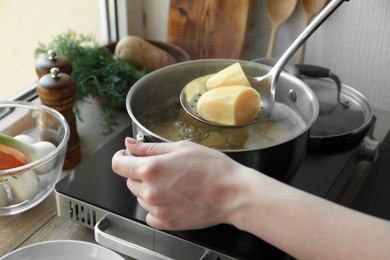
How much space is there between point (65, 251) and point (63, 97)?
27cm

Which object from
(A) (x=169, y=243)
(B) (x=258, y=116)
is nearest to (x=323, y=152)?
(B) (x=258, y=116)

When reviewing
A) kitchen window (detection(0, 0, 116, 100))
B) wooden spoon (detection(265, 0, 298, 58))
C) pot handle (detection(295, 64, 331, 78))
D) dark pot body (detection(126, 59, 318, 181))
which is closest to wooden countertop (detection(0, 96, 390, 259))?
dark pot body (detection(126, 59, 318, 181))

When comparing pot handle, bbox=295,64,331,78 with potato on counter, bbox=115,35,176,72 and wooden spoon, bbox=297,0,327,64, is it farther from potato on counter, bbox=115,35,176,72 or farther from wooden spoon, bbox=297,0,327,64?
potato on counter, bbox=115,35,176,72

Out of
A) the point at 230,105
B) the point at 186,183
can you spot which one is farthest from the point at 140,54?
the point at 186,183

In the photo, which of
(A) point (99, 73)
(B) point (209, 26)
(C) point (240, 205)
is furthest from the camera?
(B) point (209, 26)

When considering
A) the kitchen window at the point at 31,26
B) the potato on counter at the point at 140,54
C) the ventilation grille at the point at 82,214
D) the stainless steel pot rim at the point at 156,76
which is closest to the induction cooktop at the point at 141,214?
the ventilation grille at the point at 82,214

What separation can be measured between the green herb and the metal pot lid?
1.13 feet

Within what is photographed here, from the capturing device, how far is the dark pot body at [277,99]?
0.69m

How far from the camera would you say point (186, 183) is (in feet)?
2.02

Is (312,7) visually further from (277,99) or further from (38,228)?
(38,228)

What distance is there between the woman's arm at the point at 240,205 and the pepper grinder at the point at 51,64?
361mm

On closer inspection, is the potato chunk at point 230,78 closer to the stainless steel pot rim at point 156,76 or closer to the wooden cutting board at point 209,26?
the stainless steel pot rim at point 156,76

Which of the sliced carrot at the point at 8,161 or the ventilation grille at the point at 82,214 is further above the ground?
the sliced carrot at the point at 8,161

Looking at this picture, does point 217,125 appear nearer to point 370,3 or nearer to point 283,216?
point 283,216
